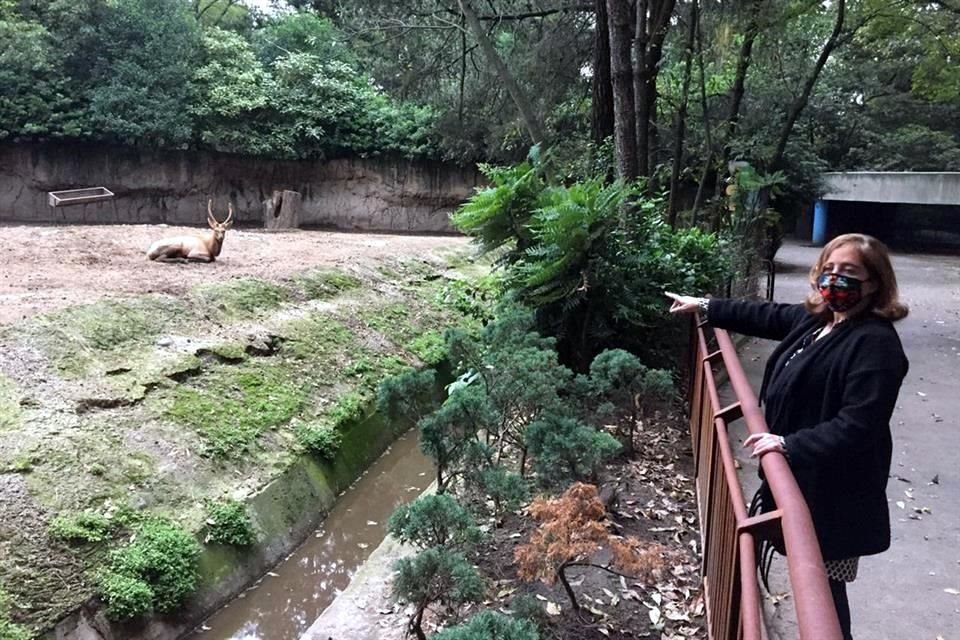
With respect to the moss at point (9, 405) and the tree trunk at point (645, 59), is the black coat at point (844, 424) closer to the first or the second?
the moss at point (9, 405)

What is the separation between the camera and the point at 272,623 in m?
4.50

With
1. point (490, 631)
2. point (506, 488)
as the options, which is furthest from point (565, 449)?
point (490, 631)

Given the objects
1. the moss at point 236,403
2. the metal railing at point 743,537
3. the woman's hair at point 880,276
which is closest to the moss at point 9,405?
the moss at point 236,403

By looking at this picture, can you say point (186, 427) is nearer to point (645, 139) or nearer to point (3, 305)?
point (3, 305)

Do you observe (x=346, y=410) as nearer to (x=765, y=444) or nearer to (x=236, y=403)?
(x=236, y=403)

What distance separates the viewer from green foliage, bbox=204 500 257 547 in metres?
4.77

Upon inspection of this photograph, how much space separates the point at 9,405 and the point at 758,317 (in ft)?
15.1

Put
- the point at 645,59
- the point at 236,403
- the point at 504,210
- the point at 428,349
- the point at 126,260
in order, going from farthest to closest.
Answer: the point at 126,260 < the point at 428,349 < the point at 645,59 < the point at 236,403 < the point at 504,210

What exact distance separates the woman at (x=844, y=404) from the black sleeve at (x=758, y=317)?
13.4 inches

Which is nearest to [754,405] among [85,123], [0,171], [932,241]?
[85,123]

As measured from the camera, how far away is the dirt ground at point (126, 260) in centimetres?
705

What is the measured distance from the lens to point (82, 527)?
4.30 m

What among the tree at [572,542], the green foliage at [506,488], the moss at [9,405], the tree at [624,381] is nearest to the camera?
the tree at [572,542]

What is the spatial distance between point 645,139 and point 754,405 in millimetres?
5950
